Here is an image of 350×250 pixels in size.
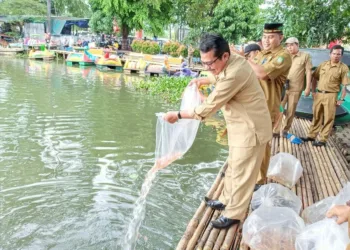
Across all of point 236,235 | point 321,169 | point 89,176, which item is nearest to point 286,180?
point 321,169

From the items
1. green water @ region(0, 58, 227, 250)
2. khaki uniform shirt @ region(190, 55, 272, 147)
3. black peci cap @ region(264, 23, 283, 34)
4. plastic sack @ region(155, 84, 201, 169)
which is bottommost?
green water @ region(0, 58, 227, 250)

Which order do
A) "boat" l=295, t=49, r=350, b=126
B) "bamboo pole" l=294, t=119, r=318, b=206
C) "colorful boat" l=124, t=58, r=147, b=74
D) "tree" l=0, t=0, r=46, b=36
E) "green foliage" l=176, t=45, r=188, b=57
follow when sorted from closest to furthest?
"bamboo pole" l=294, t=119, r=318, b=206 → "boat" l=295, t=49, r=350, b=126 → "colorful boat" l=124, t=58, r=147, b=74 → "green foliage" l=176, t=45, r=188, b=57 → "tree" l=0, t=0, r=46, b=36

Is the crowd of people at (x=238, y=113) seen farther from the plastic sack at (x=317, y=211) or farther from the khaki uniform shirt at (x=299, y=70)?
the khaki uniform shirt at (x=299, y=70)

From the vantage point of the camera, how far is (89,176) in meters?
4.88

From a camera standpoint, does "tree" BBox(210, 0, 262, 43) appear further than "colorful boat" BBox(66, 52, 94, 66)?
No

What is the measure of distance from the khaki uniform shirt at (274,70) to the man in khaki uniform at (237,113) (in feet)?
2.81

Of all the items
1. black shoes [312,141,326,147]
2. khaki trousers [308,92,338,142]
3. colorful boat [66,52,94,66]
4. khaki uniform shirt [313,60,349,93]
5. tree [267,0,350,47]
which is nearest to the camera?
khaki uniform shirt [313,60,349,93]

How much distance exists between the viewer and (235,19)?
17.4 m

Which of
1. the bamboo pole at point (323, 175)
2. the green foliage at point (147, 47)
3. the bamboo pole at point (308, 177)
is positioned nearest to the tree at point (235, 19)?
the green foliage at point (147, 47)

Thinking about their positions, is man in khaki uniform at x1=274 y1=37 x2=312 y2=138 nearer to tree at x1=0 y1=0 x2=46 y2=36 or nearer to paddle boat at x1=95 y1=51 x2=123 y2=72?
paddle boat at x1=95 y1=51 x2=123 y2=72

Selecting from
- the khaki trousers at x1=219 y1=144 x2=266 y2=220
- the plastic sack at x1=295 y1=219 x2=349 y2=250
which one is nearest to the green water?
the khaki trousers at x1=219 y1=144 x2=266 y2=220

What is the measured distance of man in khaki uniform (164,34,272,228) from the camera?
241 cm

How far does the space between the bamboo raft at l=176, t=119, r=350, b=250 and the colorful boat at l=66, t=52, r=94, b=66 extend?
14935 millimetres

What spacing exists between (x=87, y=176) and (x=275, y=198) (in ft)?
9.41
